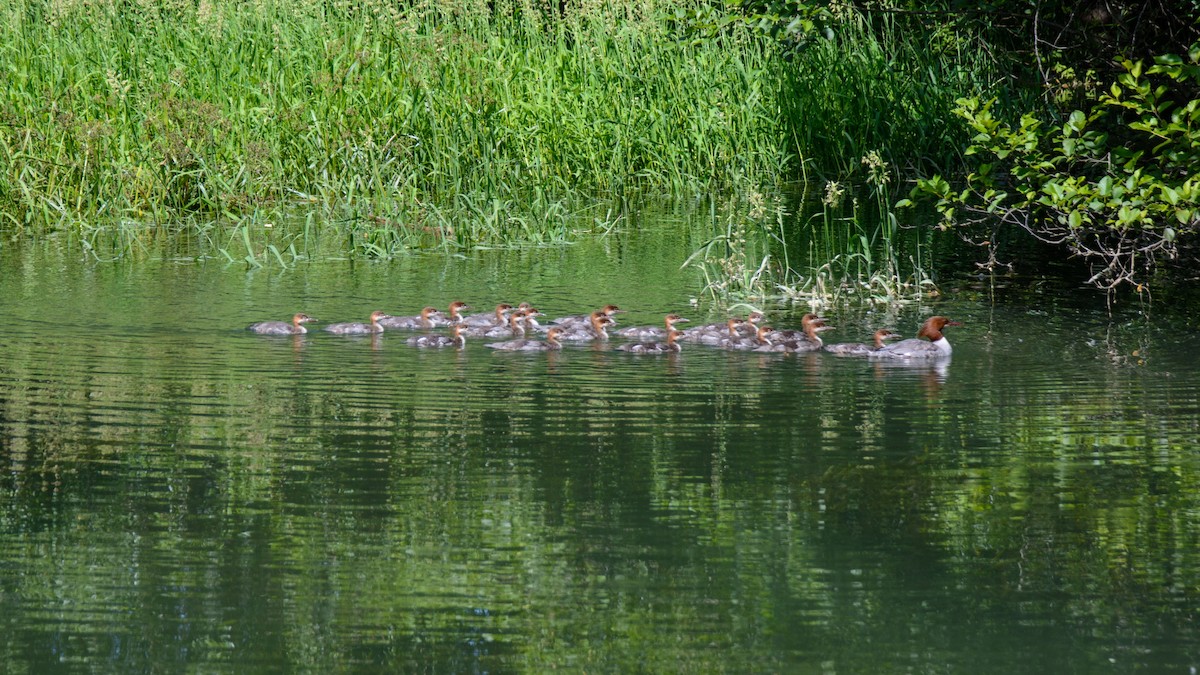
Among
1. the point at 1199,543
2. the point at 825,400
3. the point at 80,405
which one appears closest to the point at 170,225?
the point at 80,405

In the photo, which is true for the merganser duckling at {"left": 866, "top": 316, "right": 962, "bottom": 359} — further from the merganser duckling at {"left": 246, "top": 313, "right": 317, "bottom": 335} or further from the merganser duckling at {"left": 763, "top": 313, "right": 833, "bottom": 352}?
the merganser duckling at {"left": 246, "top": 313, "right": 317, "bottom": 335}

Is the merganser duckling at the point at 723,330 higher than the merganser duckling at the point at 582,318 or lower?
lower

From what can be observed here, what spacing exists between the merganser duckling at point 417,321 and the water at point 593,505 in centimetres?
28

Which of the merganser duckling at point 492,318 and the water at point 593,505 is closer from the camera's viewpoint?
the water at point 593,505

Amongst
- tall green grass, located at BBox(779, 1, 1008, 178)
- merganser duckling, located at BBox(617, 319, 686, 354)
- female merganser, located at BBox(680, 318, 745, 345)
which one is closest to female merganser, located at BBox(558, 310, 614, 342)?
merganser duckling, located at BBox(617, 319, 686, 354)

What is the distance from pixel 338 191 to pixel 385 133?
69 centimetres

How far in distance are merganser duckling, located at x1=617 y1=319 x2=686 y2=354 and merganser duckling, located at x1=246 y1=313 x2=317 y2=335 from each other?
6.17 feet

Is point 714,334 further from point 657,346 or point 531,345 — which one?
point 531,345

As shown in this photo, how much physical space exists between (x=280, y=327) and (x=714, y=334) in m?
2.47

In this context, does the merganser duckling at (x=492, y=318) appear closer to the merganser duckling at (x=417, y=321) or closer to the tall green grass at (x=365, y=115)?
the merganser duckling at (x=417, y=321)

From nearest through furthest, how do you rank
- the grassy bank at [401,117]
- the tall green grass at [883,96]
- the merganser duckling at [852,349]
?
the merganser duckling at [852,349] → the grassy bank at [401,117] → the tall green grass at [883,96]

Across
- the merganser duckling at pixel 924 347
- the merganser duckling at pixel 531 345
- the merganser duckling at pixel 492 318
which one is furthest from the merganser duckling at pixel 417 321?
the merganser duckling at pixel 924 347

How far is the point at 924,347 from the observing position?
30.1 ft

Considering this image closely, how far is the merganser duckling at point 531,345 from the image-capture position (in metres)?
9.48
